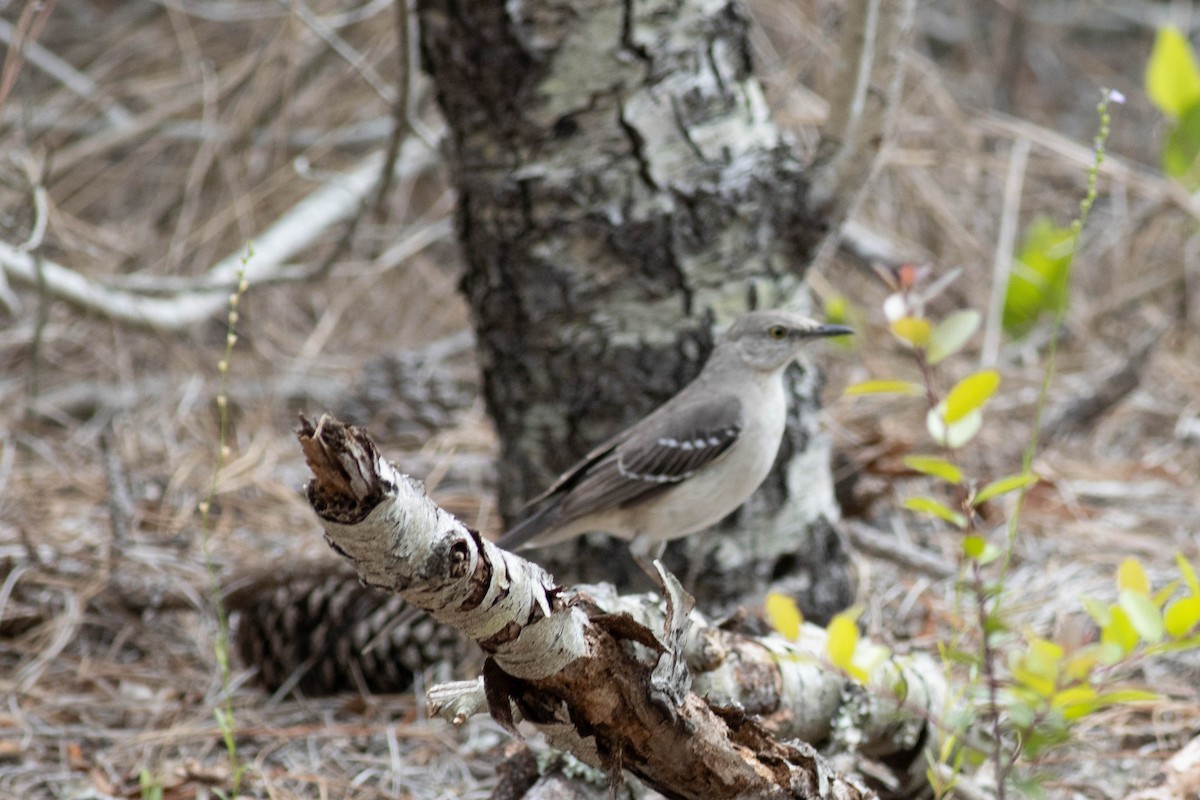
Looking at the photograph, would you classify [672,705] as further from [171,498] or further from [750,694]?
[171,498]

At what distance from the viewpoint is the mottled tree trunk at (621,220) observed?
3.73 metres

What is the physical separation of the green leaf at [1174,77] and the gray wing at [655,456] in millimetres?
3657

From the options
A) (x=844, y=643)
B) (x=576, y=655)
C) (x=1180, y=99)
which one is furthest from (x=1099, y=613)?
(x=1180, y=99)

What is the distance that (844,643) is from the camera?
260 cm

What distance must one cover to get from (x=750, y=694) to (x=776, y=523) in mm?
1208

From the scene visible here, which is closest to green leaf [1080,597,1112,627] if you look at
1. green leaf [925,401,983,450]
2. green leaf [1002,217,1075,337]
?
green leaf [925,401,983,450]

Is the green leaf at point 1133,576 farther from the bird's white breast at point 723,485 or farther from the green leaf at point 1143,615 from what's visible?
the bird's white breast at point 723,485

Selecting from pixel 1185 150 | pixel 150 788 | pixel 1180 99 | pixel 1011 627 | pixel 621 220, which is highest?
pixel 621 220

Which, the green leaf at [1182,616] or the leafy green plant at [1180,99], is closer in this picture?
the green leaf at [1182,616]

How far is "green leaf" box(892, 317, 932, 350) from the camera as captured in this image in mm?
2666

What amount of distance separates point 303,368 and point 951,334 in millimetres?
4265

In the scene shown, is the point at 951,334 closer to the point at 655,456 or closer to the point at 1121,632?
the point at 1121,632

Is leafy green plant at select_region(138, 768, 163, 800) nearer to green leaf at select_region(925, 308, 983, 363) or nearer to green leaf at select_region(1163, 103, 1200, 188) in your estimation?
green leaf at select_region(925, 308, 983, 363)

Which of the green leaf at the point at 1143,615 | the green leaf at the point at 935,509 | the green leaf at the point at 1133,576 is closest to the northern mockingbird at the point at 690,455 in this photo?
the green leaf at the point at 935,509
